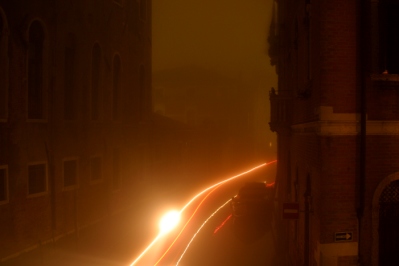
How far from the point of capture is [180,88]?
2422 inches

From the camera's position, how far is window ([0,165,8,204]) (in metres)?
14.4

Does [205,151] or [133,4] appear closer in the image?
[133,4]

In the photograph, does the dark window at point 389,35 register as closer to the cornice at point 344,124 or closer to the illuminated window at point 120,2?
the cornice at point 344,124

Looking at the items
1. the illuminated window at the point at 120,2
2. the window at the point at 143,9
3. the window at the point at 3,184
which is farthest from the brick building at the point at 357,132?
the window at the point at 143,9

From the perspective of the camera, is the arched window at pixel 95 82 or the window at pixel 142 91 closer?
the arched window at pixel 95 82

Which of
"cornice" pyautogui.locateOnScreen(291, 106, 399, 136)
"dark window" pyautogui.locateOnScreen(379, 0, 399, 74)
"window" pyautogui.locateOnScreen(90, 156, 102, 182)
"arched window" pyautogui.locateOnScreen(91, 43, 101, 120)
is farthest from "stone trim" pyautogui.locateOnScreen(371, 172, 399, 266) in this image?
"arched window" pyautogui.locateOnScreen(91, 43, 101, 120)

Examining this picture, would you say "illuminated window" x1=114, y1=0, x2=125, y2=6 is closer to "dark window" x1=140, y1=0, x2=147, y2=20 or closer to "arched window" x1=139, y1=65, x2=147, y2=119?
"dark window" x1=140, y1=0, x2=147, y2=20

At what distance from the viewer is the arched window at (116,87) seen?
76.9 ft

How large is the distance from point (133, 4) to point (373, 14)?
61.6 feet

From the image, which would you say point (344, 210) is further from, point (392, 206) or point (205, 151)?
point (205, 151)

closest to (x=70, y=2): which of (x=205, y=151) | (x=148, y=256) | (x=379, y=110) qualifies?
(x=148, y=256)

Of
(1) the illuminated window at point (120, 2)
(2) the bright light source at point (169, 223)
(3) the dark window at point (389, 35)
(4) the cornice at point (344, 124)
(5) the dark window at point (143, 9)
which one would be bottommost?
(2) the bright light source at point (169, 223)

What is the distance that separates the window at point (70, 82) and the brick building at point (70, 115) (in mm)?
39

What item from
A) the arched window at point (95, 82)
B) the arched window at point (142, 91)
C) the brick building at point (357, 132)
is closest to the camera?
the brick building at point (357, 132)
